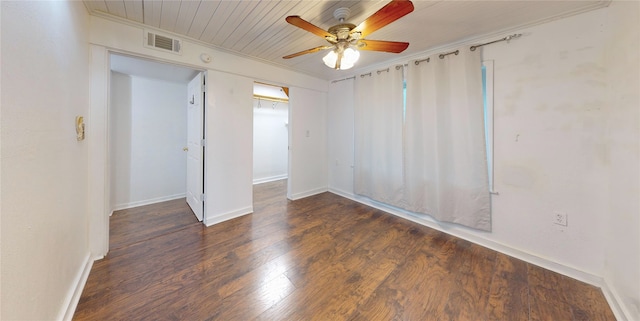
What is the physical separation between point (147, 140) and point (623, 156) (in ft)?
17.6

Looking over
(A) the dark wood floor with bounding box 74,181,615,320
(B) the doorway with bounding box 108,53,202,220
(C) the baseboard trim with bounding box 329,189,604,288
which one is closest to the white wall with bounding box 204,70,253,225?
(A) the dark wood floor with bounding box 74,181,615,320

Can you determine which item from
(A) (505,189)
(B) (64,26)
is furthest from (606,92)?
(B) (64,26)

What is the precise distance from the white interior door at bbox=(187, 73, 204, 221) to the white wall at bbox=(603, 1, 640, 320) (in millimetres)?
3749

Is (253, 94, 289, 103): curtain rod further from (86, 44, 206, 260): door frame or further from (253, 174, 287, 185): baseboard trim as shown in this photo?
(86, 44, 206, 260): door frame

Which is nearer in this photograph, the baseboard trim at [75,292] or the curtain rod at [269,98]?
the baseboard trim at [75,292]

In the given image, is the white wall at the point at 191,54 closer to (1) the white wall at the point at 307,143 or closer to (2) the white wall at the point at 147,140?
(1) the white wall at the point at 307,143

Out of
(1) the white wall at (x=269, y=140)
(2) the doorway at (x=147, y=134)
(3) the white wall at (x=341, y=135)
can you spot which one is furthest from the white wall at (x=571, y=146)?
(1) the white wall at (x=269, y=140)

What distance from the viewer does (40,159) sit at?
101 cm

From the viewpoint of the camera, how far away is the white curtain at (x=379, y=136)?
2955 millimetres

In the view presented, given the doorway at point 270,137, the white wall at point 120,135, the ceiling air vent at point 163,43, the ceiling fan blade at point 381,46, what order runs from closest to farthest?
the ceiling fan blade at point 381,46 → the ceiling air vent at point 163,43 → the white wall at point 120,135 → the doorway at point 270,137

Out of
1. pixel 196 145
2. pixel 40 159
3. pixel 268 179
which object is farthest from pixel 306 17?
pixel 268 179

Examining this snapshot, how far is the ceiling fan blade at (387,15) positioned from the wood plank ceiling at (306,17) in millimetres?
304

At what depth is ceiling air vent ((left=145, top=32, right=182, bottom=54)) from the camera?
2.13 m

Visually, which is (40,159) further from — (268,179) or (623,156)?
(268,179)
